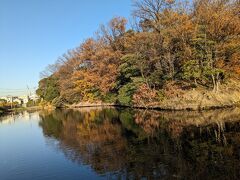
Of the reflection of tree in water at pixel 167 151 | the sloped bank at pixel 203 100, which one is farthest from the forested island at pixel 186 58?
the reflection of tree in water at pixel 167 151

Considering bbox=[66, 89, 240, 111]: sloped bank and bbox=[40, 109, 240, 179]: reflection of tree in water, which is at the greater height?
bbox=[66, 89, 240, 111]: sloped bank

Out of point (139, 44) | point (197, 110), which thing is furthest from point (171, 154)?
point (139, 44)

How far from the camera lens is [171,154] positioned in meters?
13.2

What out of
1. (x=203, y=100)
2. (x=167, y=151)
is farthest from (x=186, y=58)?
(x=167, y=151)

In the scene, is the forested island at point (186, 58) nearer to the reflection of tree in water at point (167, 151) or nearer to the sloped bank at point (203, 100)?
the sloped bank at point (203, 100)

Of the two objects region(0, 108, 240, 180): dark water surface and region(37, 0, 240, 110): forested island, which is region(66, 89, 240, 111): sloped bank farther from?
region(0, 108, 240, 180): dark water surface

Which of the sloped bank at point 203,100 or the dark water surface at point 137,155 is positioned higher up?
the sloped bank at point 203,100

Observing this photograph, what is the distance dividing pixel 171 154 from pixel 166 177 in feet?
10.8

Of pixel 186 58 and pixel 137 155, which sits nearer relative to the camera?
pixel 137 155

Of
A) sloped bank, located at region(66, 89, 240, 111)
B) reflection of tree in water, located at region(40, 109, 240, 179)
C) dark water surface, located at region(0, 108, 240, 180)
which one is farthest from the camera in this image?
sloped bank, located at region(66, 89, 240, 111)

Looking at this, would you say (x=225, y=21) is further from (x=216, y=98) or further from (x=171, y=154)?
(x=171, y=154)

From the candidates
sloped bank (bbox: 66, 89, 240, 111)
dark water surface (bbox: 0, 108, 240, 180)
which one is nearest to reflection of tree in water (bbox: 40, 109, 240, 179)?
dark water surface (bbox: 0, 108, 240, 180)

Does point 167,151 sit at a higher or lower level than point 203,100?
lower

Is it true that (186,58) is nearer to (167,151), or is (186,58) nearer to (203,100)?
(203,100)
